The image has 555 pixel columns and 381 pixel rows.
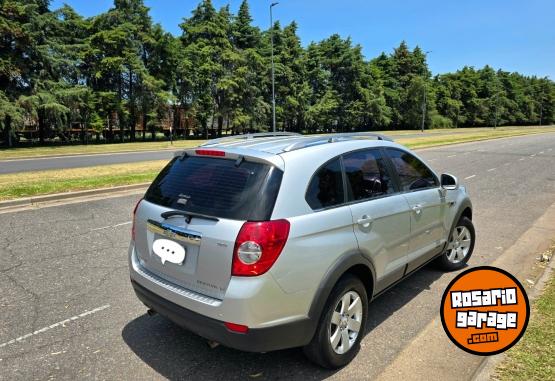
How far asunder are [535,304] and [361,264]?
210 cm

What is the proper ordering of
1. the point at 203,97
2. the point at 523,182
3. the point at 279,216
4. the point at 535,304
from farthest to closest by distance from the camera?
the point at 203,97, the point at 523,182, the point at 535,304, the point at 279,216

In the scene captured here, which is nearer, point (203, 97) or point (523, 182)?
point (523, 182)

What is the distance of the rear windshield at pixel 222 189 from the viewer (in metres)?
2.71

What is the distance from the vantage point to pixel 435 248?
4.45m

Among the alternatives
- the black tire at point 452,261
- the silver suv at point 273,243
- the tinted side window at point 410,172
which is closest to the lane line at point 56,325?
the silver suv at point 273,243

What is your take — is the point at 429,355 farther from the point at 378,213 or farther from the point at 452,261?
the point at 452,261

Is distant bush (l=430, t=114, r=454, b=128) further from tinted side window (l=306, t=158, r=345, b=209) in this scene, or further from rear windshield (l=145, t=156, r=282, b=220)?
rear windshield (l=145, t=156, r=282, b=220)

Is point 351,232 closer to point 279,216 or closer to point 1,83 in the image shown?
point 279,216

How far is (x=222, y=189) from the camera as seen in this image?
2.89 meters

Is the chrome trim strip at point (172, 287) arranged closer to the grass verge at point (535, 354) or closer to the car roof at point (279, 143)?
the car roof at point (279, 143)

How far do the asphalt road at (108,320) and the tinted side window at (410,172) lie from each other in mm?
1252

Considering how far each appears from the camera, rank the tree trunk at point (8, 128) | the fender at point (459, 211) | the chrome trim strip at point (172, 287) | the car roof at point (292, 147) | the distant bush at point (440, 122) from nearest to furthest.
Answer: the chrome trim strip at point (172, 287) → the car roof at point (292, 147) → the fender at point (459, 211) → the tree trunk at point (8, 128) → the distant bush at point (440, 122)

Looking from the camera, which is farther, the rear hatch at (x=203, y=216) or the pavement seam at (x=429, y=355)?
the pavement seam at (x=429, y=355)

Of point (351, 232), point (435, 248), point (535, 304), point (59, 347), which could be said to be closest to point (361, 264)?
point (351, 232)
